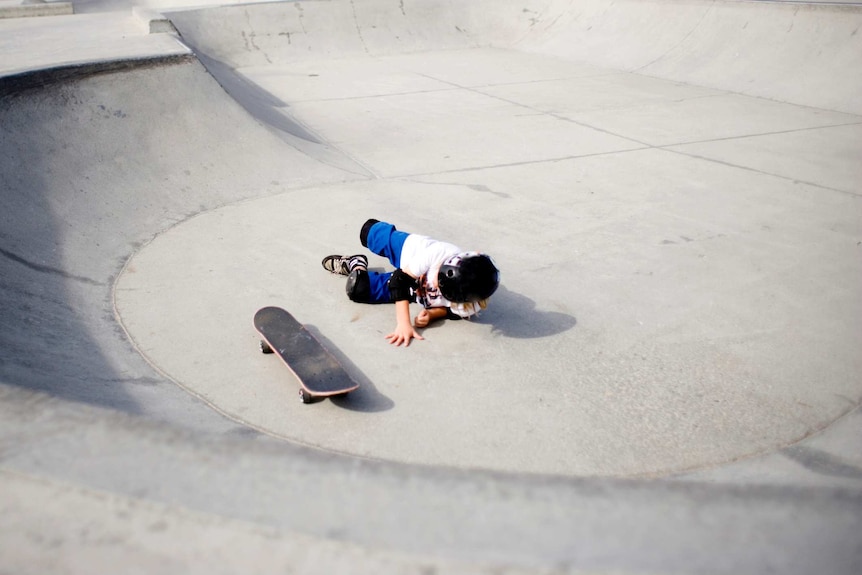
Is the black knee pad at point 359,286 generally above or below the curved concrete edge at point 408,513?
below

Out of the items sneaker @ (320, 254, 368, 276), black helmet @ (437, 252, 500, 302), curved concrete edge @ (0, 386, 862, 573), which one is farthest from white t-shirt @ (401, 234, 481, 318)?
curved concrete edge @ (0, 386, 862, 573)

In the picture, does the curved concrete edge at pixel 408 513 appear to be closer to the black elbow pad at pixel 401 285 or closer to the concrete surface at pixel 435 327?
the concrete surface at pixel 435 327

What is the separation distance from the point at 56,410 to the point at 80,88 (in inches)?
215

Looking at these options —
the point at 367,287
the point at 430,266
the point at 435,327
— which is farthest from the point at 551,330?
the point at 367,287

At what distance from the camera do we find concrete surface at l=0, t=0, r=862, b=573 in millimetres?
1191

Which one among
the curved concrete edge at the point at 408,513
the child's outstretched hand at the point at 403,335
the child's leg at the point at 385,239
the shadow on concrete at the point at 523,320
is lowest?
the child's outstretched hand at the point at 403,335

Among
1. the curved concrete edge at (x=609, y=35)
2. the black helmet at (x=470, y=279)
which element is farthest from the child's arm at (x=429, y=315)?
the curved concrete edge at (x=609, y=35)

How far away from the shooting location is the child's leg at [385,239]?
4.10m

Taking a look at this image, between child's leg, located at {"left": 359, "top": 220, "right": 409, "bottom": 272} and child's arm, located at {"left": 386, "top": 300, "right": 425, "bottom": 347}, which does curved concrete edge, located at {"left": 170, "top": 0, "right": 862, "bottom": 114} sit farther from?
child's arm, located at {"left": 386, "top": 300, "right": 425, "bottom": 347}

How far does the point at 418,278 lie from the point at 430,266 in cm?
10

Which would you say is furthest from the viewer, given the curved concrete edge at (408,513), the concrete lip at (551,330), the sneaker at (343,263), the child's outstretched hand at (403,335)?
the sneaker at (343,263)

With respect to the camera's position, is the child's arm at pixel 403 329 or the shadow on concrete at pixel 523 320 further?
the shadow on concrete at pixel 523 320

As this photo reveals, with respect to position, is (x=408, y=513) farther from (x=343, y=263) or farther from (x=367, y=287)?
(x=343, y=263)

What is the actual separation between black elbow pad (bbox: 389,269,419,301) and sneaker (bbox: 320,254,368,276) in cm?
59
